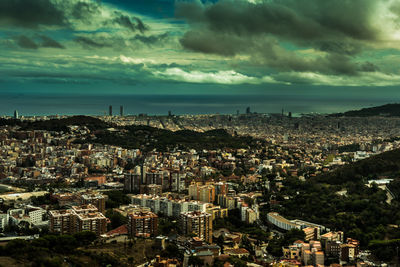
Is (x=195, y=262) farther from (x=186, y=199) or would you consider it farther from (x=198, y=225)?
(x=186, y=199)

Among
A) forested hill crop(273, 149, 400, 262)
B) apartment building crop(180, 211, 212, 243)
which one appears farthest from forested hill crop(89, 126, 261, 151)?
apartment building crop(180, 211, 212, 243)

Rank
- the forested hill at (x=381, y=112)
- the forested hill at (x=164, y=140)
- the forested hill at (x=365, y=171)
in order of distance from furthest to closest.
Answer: the forested hill at (x=381, y=112) → the forested hill at (x=164, y=140) → the forested hill at (x=365, y=171)

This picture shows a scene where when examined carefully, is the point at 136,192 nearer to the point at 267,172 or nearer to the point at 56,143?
the point at 267,172

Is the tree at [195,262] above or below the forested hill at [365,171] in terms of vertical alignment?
below

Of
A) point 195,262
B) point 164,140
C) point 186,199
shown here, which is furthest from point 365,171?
point 164,140

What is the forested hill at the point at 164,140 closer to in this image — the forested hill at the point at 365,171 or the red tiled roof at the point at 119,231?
the forested hill at the point at 365,171

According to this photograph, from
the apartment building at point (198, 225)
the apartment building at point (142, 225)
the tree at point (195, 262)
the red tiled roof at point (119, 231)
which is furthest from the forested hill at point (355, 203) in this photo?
the red tiled roof at point (119, 231)

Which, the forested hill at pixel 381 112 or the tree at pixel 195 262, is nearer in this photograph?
the tree at pixel 195 262

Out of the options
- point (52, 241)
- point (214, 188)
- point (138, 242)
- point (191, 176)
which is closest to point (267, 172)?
point (191, 176)

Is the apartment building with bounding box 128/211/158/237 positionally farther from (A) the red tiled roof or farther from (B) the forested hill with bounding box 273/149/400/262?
(B) the forested hill with bounding box 273/149/400/262
